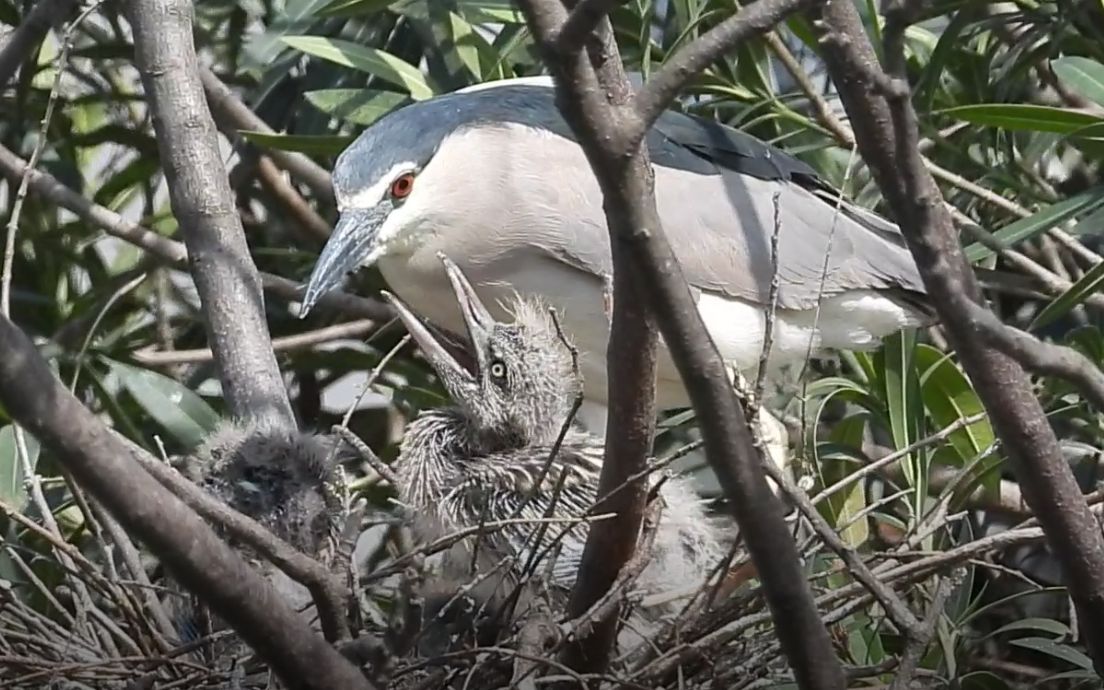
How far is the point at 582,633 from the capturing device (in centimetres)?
130

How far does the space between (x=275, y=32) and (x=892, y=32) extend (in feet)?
4.39

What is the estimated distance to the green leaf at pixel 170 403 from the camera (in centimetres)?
Answer: 211

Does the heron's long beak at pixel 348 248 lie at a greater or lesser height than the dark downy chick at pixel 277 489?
greater

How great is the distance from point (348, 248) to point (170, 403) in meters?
0.32

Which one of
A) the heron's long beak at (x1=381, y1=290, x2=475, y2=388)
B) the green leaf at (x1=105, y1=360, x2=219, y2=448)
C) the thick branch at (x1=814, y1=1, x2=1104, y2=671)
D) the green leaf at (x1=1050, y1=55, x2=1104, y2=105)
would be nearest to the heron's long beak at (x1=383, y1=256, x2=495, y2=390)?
the heron's long beak at (x1=381, y1=290, x2=475, y2=388)

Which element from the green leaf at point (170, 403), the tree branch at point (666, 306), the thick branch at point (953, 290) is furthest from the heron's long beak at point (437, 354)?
the thick branch at point (953, 290)

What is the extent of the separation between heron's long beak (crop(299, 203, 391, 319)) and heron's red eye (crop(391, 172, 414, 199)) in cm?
2

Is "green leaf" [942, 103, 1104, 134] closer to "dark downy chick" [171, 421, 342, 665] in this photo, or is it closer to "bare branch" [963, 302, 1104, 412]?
"dark downy chick" [171, 421, 342, 665]

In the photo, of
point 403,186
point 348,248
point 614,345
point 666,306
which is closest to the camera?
point 666,306

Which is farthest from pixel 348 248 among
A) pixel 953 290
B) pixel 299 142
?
pixel 953 290

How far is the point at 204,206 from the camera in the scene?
187 cm

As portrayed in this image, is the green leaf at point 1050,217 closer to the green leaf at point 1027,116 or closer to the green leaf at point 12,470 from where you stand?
the green leaf at point 1027,116

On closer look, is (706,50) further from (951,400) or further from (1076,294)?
(951,400)

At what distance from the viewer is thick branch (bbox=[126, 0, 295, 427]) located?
5.97ft
